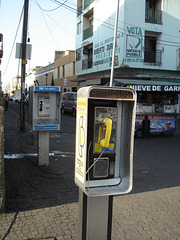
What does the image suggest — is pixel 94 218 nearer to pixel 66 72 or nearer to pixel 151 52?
pixel 151 52

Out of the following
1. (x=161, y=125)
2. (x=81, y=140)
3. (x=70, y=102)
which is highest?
(x=70, y=102)

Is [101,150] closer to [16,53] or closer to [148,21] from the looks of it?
[16,53]

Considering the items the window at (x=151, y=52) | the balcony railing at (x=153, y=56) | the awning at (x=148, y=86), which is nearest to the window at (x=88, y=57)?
the window at (x=151, y=52)

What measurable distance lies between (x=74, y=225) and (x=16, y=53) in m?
9.82

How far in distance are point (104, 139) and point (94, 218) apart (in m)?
0.86

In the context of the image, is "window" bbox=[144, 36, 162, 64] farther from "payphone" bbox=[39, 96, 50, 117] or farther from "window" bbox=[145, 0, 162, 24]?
"payphone" bbox=[39, 96, 50, 117]

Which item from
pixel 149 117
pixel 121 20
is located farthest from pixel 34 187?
pixel 121 20

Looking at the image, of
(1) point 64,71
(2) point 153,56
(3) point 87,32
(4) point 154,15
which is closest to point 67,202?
(2) point 153,56

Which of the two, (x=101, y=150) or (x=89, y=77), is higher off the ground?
(x=89, y=77)

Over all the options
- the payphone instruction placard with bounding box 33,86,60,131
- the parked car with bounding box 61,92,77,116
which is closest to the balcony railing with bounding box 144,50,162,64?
the parked car with bounding box 61,92,77,116

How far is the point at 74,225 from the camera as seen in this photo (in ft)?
11.6

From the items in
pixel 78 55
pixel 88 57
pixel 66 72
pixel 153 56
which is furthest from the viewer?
pixel 66 72

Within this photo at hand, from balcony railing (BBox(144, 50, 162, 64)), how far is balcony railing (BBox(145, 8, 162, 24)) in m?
2.63

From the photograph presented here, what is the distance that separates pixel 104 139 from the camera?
270cm
